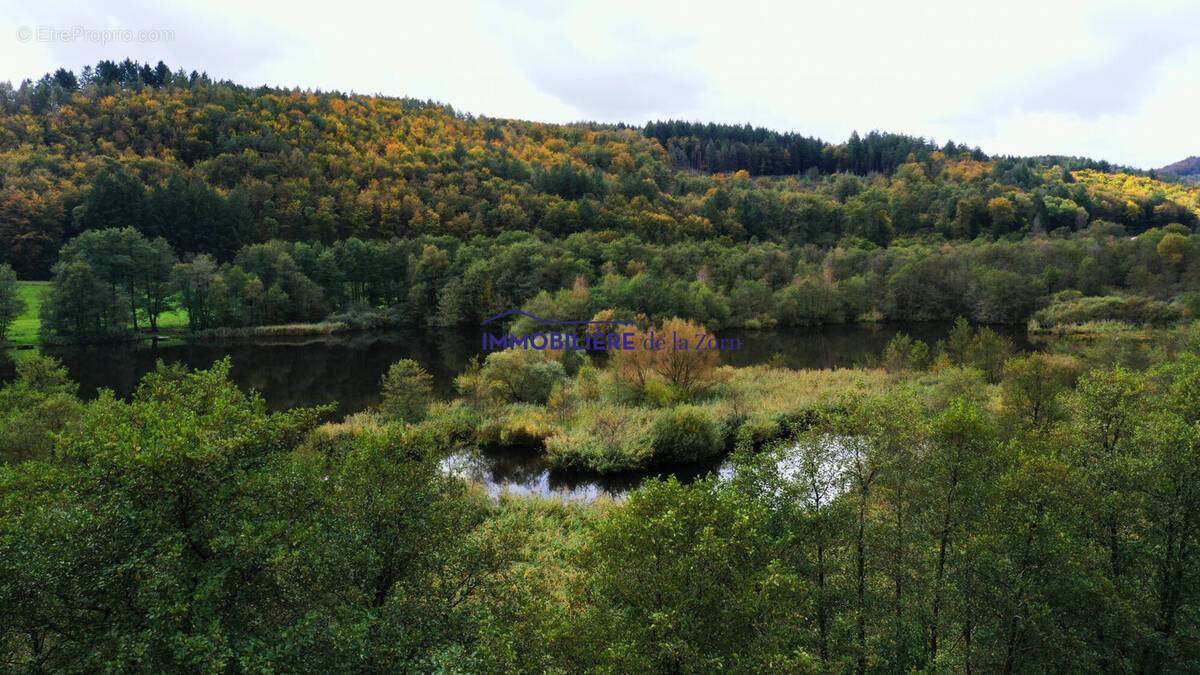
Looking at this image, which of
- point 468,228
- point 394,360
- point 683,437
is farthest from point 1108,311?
point 468,228

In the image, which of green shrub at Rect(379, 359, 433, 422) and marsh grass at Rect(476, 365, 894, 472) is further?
green shrub at Rect(379, 359, 433, 422)

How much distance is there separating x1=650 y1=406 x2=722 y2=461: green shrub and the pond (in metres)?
0.85

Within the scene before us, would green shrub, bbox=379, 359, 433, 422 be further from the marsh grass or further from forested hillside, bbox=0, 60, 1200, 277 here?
forested hillside, bbox=0, 60, 1200, 277

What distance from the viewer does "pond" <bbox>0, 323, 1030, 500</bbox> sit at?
28.6 meters

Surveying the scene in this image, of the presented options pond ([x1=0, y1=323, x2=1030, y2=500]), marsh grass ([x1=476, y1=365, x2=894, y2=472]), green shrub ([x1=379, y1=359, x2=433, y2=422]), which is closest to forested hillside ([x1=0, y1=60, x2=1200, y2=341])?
pond ([x1=0, y1=323, x2=1030, y2=500])

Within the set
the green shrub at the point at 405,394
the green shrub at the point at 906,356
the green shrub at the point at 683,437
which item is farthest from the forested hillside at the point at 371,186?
the green shrub at the point at 683,437

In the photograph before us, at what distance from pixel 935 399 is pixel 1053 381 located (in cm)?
750

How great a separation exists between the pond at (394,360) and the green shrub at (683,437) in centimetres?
85

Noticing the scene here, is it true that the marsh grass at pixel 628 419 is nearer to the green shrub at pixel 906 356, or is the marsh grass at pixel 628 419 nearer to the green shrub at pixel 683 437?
the green shrub at pixel 683 437

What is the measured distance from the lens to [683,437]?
97.3ft

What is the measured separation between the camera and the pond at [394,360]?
1128 inches

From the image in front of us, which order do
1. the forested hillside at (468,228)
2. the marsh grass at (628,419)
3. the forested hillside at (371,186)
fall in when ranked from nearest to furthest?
the marsh grass at (628,419) < the forested hillside at (468,228) < the forested hillside at (371,186)

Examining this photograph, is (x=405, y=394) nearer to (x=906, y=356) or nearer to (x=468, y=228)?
(x=906, y=356)

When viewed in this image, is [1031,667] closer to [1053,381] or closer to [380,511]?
[380,511]
